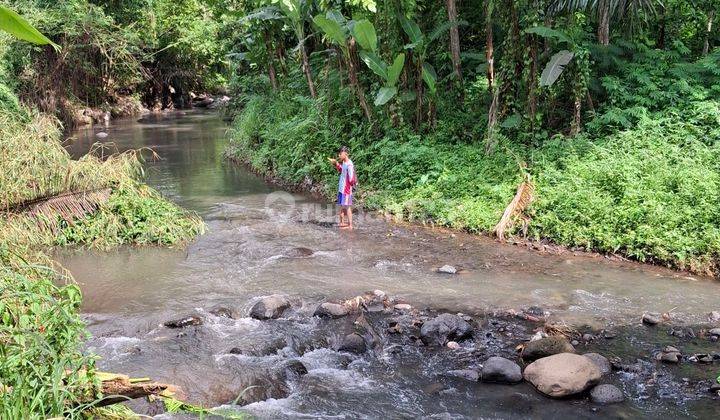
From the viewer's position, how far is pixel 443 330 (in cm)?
664

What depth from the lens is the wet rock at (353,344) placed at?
648 cm

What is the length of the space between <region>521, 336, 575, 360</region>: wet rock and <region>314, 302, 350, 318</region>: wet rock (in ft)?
7.07

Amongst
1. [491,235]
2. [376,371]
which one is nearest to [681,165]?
[491,235]

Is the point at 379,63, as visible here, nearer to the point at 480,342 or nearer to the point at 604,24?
the point at 604,24

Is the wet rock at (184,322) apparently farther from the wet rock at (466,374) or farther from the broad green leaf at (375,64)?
the broad green leaf at (375,64)

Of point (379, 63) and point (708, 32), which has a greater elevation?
point (708, 32)

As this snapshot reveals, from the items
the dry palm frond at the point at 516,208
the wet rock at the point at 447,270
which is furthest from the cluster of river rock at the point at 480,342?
the dry palm frond at the point at 516,208

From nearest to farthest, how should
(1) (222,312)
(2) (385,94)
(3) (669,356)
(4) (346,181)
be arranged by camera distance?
(3) (669,356)
(1) (222,312)
(4) (346,181)
(2) (385,94)

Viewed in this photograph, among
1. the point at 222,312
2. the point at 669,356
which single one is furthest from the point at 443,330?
the point at 222,312

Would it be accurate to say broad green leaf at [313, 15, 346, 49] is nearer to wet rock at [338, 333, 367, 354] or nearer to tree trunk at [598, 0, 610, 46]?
tree trunk at [598, 0, 610, 46]

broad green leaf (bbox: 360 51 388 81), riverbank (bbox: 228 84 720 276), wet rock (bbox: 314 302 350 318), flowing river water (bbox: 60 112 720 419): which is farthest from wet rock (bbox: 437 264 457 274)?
broad green leaf (bbox: 360 51 388 81)

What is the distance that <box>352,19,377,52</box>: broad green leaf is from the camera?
468 inches

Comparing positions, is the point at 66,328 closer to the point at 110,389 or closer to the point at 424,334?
the point at 110,389

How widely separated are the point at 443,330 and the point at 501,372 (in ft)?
3.26
